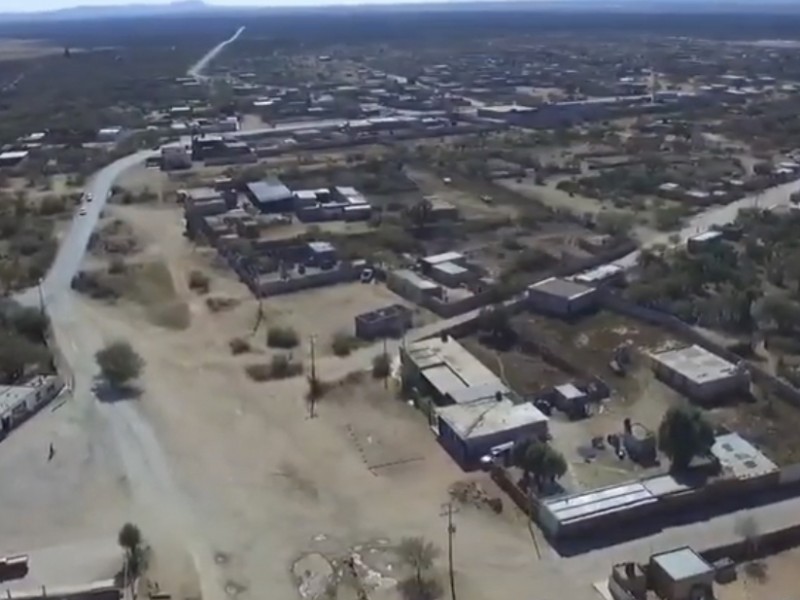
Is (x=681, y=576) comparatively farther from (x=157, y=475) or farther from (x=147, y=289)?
(x=147, y=289)

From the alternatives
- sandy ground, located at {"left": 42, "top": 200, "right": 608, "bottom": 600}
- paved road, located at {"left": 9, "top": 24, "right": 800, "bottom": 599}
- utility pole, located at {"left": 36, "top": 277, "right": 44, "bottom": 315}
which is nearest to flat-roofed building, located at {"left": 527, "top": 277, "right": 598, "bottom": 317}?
paved road, located at {"left": 9, "top": 24, "right": 800, "bottom": 599}

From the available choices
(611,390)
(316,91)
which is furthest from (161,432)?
(316,91)

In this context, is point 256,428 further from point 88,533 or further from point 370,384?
point 88,533

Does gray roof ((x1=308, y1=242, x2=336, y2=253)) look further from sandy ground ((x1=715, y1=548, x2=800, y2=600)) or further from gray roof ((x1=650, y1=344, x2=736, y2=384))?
sandy ground ((x1=715, y1=548, x2=800, y2=600))

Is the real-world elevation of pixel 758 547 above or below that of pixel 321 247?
above

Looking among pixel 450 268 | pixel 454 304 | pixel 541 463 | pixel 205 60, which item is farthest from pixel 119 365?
Answer: pixel 205 60

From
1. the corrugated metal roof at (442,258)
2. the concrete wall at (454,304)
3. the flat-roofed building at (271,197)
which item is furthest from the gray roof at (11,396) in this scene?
the flat-roofed building at (271,197)
